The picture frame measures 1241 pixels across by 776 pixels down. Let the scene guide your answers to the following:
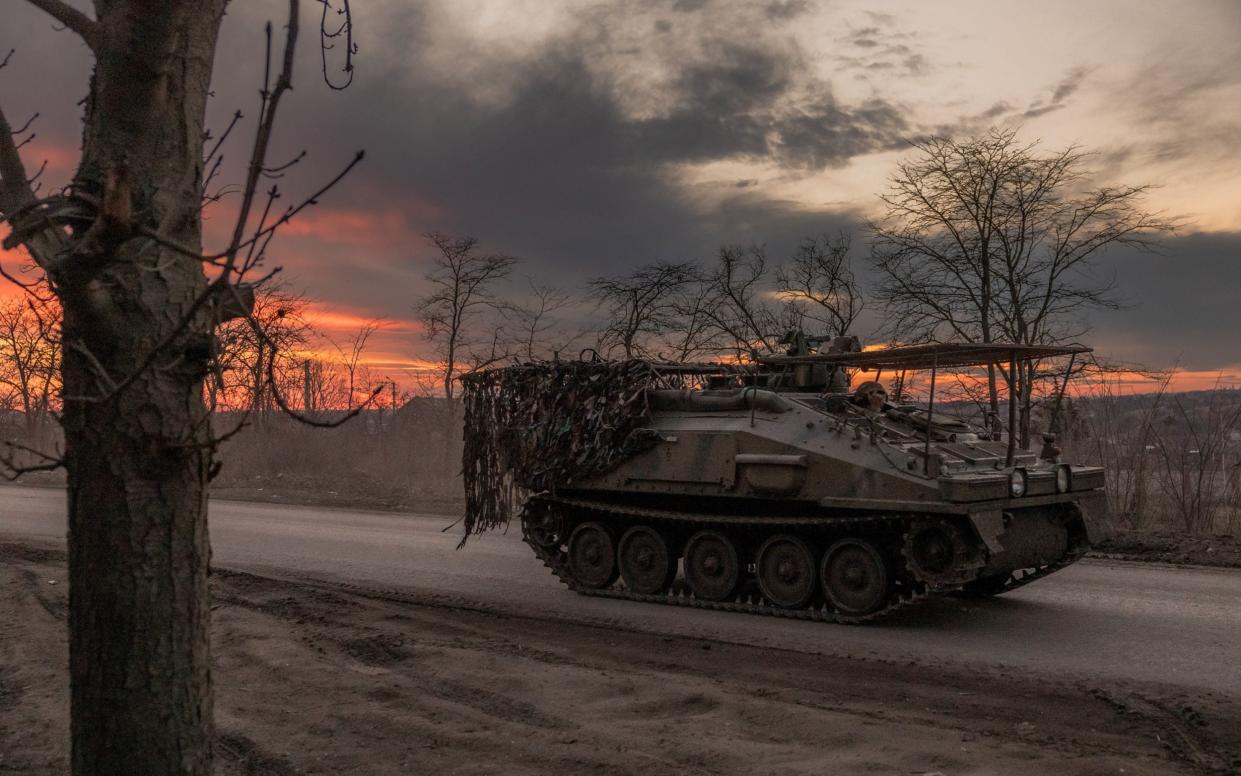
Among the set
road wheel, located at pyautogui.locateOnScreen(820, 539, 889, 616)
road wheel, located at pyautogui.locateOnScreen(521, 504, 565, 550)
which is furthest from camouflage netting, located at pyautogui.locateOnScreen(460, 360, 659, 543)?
road wheel, located at pyautogui.locateOnScreen(820, 539, 889, 616)

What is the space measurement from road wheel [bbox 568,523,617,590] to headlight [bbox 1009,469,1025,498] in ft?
12.6

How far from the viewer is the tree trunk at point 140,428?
3393 mm

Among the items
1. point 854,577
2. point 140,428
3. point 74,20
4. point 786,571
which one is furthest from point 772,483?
point 74,20

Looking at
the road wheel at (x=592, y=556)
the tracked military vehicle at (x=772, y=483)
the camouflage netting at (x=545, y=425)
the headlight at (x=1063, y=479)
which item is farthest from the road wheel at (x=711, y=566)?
the headlight at (x=1063, y=479)

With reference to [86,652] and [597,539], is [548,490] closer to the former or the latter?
[597,539]

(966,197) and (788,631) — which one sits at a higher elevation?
(966,197)

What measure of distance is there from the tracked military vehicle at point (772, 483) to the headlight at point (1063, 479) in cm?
2

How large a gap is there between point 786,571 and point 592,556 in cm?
226

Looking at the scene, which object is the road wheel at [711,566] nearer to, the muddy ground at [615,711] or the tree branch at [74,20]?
the muddy ground at [615,711]

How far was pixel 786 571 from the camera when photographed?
9.63 meters

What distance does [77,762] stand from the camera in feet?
11.6

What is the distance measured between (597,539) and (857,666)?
13.0 ft

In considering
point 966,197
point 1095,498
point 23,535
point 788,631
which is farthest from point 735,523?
point 23,535

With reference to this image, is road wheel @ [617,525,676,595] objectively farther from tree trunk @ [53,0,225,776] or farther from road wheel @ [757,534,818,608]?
tree trunk @ [53,0,225,776]
